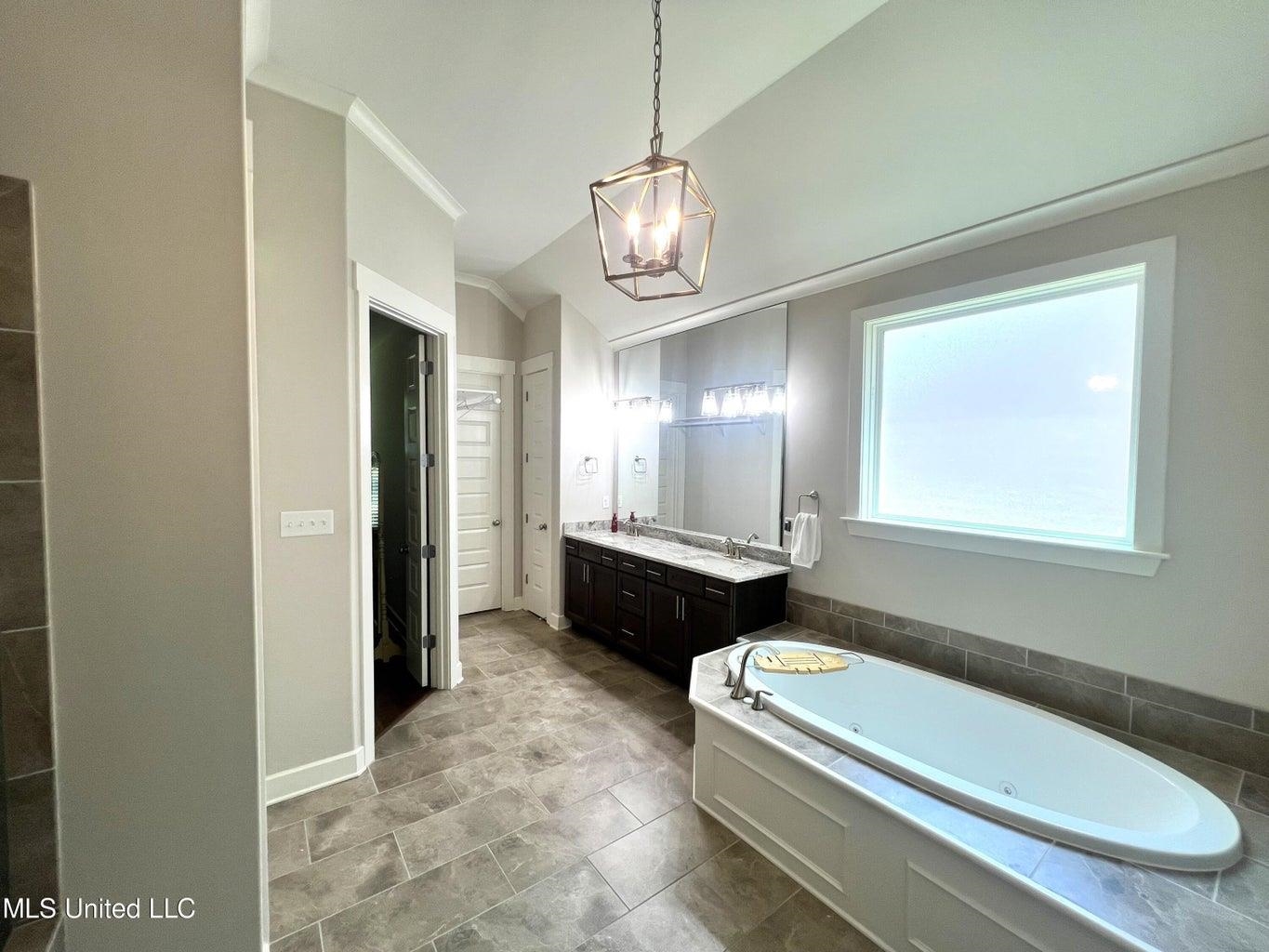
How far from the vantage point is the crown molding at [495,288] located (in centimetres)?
414

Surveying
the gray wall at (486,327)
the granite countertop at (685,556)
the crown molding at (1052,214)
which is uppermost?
the gray wall at (486,327)

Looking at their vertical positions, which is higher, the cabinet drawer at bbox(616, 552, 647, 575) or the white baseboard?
the cabinet drawer at bbox(616, 552, 647, 575)

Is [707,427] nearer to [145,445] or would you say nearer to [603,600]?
[603,600]

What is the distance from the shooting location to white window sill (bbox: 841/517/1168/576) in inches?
70.9

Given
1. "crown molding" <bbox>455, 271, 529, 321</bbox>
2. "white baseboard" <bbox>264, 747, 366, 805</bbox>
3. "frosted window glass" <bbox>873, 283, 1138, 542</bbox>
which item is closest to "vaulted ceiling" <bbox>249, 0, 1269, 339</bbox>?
"frosted window glass" <bbox>873, 283, 1138, 542</bbox>

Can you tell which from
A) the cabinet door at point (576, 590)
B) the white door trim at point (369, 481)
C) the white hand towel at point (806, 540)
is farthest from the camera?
the cabinet door at point (576, 590)

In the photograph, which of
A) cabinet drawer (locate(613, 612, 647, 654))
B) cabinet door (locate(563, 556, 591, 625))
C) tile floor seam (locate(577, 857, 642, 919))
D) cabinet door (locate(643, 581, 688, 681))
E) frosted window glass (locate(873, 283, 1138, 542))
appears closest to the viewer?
tile floor seam (locate(577, 857, 642, 919))

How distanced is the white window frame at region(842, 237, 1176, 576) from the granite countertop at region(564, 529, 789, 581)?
0.87 m

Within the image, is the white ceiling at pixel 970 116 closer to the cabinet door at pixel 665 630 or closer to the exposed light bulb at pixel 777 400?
the exposed light bulb at pixel 777 400

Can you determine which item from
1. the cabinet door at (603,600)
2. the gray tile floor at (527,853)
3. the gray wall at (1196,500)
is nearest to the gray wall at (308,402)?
the gray tile floor at (527,853)

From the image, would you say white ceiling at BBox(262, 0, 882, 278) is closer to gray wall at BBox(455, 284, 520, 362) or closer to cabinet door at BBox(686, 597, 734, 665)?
gray wall at BBox(455, 284, 520, 362)

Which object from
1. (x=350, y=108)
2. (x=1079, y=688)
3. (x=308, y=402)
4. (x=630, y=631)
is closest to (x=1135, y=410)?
(x=1079, y=688)

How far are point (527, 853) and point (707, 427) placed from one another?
2.72 meters

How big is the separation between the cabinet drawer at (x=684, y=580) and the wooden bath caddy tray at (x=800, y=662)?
0.66m
